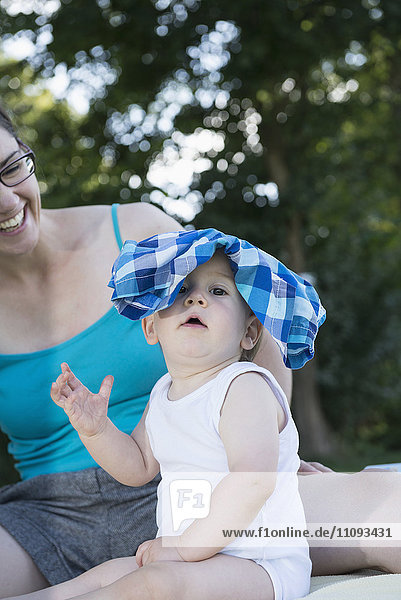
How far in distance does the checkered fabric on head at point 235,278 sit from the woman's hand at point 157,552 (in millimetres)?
470

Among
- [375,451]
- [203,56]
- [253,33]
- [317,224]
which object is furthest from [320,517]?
[375,451]

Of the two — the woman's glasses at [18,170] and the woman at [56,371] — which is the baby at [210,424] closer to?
the woman at [56,371]

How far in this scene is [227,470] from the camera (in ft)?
5.09

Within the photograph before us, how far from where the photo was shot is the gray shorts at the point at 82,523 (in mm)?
2061

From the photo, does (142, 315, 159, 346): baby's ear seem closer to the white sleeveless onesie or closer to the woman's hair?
the white sleeveless onesie

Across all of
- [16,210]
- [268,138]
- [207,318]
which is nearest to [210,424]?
[207,318]

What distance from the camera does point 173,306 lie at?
5.40 ft

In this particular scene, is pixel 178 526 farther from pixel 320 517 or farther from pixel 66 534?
pixel 66 534

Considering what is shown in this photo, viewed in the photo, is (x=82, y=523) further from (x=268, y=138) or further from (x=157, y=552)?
(x=268, y=138)

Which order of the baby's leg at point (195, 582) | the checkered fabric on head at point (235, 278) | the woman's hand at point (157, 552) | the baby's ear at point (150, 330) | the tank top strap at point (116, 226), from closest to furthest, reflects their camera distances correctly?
1. the baby's leg at point (195, 582)
2. the woman's hand at point (157, 552)
3. the checkered fabric on head at point (235, 278)
4. the baby's ear at point (150, 330)
5. the tank top strap at point (116, 226)

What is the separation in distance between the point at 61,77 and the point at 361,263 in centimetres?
464

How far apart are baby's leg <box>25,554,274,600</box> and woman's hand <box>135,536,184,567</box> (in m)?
0.04

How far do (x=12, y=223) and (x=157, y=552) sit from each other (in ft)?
3.50

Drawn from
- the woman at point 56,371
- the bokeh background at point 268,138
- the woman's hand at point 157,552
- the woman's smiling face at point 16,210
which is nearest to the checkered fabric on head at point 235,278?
the woman at point 56,371
